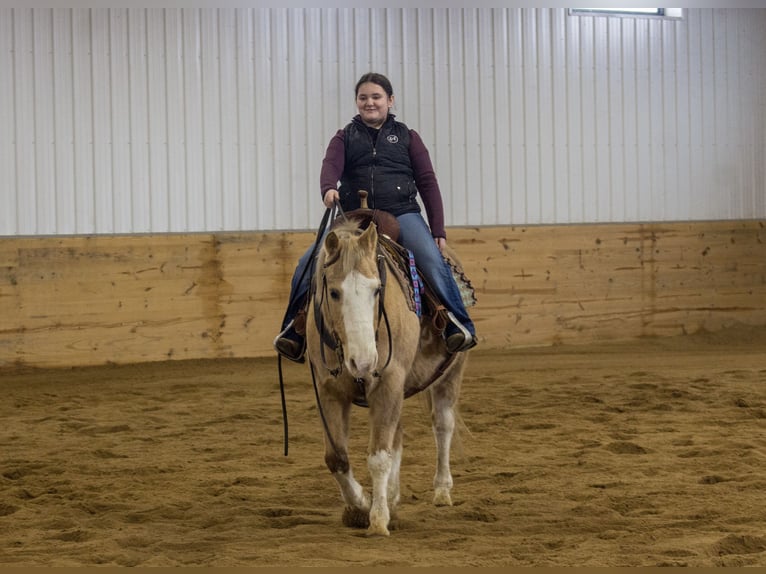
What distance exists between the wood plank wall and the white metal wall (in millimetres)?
407

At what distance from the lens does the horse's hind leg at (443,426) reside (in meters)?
4.73

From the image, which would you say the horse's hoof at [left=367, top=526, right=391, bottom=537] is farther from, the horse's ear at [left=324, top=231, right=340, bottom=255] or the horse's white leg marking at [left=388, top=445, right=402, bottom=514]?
the horse's ear at [left=324, top=231, right=340, bottom=255]

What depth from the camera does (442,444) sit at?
16.1 feet

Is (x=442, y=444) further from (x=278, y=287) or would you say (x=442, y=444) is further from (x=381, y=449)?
(x=278, y=287)

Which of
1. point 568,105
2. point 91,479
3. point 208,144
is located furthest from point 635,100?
point 91,479

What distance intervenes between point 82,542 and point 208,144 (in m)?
6.67

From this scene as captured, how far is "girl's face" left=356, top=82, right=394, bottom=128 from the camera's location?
4664mm

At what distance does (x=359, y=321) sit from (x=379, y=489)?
78 centimetres

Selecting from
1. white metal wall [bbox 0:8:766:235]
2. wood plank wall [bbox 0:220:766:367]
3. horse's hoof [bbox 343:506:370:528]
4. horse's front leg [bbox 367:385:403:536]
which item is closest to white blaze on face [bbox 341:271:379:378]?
horse's front leg [bbox 367:385:403:536]

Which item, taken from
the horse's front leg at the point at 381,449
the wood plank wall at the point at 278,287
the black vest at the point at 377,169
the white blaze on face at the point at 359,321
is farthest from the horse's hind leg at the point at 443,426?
the wood plank wall at the point at 278,287

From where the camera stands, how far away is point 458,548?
374cm

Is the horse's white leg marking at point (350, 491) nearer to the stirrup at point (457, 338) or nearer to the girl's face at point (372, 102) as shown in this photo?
the stirrup at point (457, 338)

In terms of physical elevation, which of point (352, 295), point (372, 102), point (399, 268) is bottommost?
point (352, 295)

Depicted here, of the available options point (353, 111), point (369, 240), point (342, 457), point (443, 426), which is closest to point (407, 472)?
point (443, 426)
